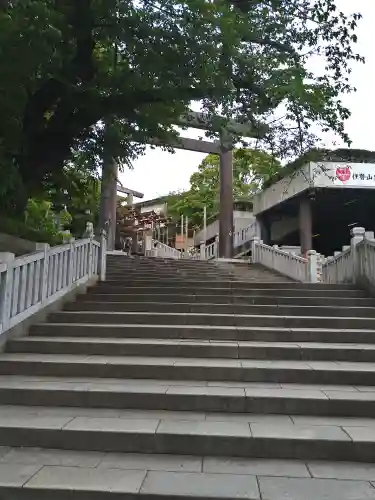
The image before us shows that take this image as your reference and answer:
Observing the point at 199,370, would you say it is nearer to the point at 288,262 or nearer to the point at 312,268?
the point at 312,268

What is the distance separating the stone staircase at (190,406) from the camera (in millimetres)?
2688

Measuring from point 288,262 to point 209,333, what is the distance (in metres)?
6.33

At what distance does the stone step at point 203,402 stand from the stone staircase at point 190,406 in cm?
1

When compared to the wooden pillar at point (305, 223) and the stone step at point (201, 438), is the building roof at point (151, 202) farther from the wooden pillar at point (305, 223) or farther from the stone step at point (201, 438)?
the stone step at point (201, 438)

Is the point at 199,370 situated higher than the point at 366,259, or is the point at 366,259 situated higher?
the point at 366,259

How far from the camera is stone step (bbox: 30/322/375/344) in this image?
5.32 m

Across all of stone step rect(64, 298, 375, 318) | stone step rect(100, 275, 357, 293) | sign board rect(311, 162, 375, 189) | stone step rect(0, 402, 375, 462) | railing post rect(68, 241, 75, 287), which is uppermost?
sign board rect(311, 162, 375, 189)

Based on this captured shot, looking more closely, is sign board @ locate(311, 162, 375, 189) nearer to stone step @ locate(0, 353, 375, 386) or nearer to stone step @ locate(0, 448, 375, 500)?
stone step @ locate(0, 353, 375, 386)

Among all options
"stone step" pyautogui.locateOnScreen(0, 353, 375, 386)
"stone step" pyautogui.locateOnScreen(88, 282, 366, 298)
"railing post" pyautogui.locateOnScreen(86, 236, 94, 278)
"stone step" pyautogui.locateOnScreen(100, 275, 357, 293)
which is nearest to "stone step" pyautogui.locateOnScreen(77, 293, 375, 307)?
"stone step" pyautogui.locateOnScreen(88, 282, 366, 298)

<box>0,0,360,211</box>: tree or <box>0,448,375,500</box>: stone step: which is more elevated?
<box>0,0,360,211</box>: tree

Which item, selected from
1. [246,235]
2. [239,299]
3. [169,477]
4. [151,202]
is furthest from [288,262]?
[151,202]

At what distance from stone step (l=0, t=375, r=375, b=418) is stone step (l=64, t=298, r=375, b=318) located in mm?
2361

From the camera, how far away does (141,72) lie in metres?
6.01

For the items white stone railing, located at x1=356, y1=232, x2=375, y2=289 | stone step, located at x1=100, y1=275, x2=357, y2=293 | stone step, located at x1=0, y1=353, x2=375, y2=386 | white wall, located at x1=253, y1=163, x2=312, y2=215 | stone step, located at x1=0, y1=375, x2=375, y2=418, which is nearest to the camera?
stone step, located at x1=0, y1=375, x2=375, y2=418
